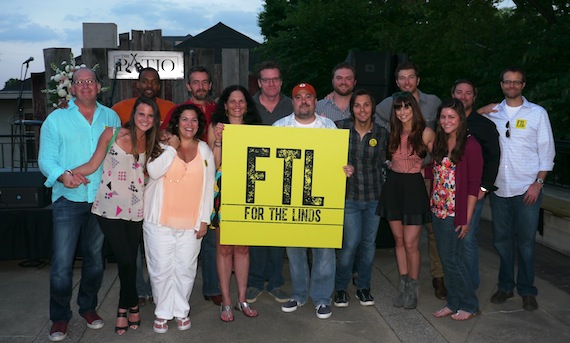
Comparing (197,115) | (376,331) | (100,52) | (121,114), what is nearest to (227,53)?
(100,52)

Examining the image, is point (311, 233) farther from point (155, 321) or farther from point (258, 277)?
point (155, 321)

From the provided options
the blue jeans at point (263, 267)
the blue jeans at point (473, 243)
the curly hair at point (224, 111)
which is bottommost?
the blue jeans at point (263, 267)

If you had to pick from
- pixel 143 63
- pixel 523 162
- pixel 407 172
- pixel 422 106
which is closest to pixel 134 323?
pixel 407 172

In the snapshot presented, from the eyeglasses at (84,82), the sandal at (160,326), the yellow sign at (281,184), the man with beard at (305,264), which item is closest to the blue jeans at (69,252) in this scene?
the sandal at (160,326)

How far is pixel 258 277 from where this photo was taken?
4656 millimetres

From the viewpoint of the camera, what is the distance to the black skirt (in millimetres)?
4078

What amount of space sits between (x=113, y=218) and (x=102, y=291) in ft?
4.74

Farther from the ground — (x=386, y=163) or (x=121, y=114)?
(x=121, y=114)

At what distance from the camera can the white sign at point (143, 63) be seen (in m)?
8.90

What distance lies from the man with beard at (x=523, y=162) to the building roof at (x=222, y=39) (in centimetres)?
3304

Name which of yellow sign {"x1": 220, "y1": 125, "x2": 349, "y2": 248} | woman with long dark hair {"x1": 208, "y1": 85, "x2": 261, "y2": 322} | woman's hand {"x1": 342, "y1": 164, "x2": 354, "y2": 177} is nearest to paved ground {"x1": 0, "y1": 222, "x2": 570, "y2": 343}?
woman with long dark hair {"x1": 208, "y1": 85, "x2": 261, "y2": 322}

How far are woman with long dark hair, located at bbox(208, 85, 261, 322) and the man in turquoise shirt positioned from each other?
0.80m

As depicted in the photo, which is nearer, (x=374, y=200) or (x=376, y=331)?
(x=376, y=331)

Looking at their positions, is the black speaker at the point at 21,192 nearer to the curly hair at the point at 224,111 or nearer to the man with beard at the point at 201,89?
the man with beard at the point at 201,89
